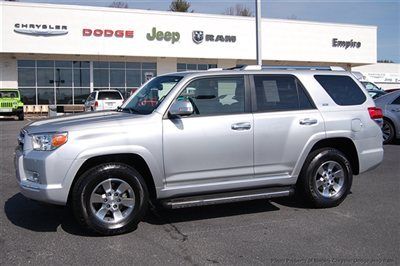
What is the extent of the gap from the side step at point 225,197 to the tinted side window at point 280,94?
1.06m

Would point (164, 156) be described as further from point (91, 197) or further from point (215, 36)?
point (215, 36)

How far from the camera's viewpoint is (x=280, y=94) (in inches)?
252

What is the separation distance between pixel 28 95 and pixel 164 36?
10.7 metres

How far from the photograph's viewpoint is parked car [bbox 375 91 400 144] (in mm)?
13070

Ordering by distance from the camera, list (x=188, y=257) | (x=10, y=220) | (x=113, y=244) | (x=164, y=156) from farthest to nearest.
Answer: (x=10, y=220) → (x=164, y=156) → (x=113, y=244) → (x=188, y=257)

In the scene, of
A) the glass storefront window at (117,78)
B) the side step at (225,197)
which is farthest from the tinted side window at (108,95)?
the side step at (225,197)

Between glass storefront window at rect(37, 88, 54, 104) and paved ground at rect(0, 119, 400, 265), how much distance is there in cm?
2833

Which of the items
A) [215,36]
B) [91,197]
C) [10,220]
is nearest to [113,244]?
[91,197]

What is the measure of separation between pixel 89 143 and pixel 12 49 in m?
28.8

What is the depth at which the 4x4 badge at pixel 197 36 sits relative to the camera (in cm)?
3673

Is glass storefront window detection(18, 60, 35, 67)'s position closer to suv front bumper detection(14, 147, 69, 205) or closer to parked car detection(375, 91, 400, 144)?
parked car detection(375, 91, 400, 144)

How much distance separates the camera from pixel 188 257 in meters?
4.71

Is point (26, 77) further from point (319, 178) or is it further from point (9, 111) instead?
point (319, 178)

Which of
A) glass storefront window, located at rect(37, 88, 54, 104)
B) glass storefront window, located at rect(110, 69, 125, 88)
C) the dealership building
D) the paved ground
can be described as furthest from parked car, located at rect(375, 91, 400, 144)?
glass storefront window, located at rect(37, 88, 54, 104)
